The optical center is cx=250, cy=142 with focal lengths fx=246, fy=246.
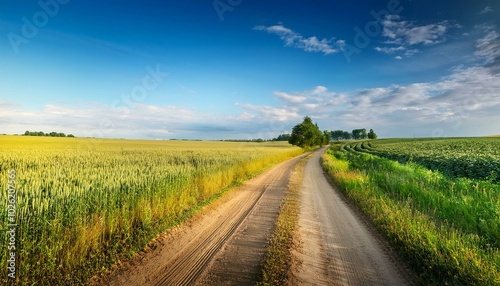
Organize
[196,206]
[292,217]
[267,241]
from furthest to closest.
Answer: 1. [196,206]
2. [292,217]
3. [267,241]

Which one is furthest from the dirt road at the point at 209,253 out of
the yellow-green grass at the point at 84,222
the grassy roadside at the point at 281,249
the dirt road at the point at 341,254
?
the dirt road at the point at 341,254

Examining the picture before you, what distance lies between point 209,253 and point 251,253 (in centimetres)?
100

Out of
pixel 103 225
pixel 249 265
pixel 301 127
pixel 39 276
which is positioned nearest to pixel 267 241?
pixel 249 265

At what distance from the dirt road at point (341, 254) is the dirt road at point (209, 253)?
3.27ft

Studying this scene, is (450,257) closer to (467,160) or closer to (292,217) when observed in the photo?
(292,217)

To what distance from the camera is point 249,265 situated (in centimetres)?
527

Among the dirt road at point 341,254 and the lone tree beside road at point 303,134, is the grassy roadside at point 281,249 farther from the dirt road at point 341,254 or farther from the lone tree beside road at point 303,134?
the lone tree beside road at point 303,134

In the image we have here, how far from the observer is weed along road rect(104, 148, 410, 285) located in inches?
190

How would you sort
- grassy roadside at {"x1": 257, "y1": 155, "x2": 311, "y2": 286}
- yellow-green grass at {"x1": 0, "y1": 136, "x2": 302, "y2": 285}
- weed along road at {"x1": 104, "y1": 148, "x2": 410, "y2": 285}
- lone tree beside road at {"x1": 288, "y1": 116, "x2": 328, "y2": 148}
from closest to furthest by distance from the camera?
yellow-green grass at {"x1": 0, "y1": 136, "x2": 302, "y2": 285}, grassy roadside at {"x1": 257, "y1": 155, "x2": 311, "y2": 286}, weed along road at {"x1": 104, "y1": 148, "x2": 410, "y2": 285}, lone tree beside road at {"x1": 288, "y1": 116, "x2": 328, "y2": 148}

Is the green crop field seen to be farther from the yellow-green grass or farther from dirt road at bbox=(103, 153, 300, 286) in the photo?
the yellow-green grass

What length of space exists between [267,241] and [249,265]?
1.34 m

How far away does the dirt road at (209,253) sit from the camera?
15.7ft

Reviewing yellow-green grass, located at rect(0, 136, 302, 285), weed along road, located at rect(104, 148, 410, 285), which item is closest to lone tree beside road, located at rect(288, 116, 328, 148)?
weed along road, located at rect(104, 148, 410, 285)

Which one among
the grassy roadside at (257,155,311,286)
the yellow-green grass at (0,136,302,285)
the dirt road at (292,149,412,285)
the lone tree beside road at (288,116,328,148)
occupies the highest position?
the lone tree beside road at (288,116,328,148)
